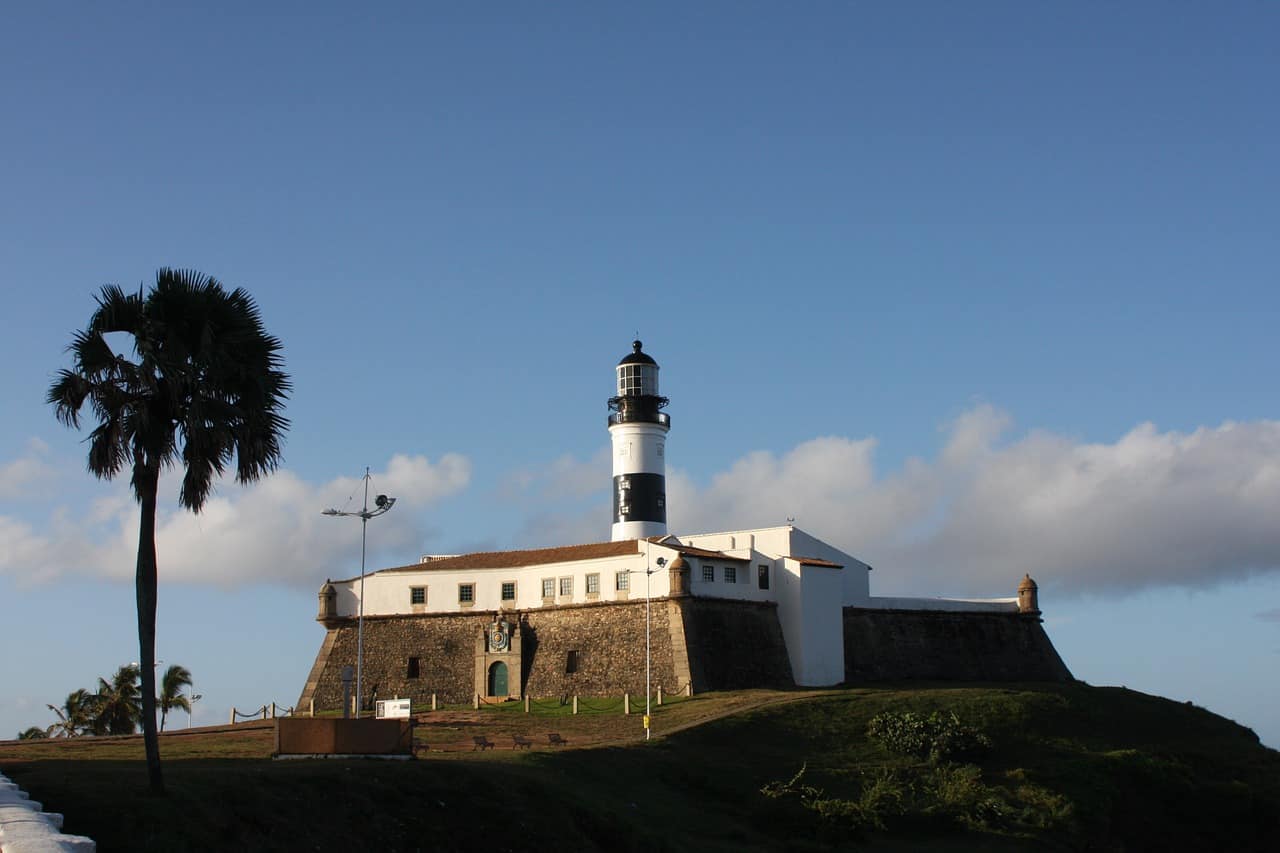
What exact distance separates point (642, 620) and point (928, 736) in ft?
47.7

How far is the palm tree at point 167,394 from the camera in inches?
944

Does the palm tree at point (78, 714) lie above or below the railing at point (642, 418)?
below

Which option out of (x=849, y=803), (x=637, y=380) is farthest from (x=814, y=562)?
(x=849, y=803)

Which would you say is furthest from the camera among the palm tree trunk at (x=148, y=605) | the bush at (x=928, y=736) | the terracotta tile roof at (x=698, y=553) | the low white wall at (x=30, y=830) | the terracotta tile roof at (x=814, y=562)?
the terracotta tile roof at (x=814, y=562)

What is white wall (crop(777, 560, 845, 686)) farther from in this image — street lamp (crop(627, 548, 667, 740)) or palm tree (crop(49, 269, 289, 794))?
palm tree (crop(49, 269, 289, 794))

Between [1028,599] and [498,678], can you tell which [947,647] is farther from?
[498,678]

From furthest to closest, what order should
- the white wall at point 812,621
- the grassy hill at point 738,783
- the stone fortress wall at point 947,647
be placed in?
the stone fortress wall at point 947,647 < the white wall at point 812,621 < the grassy hill at point 738,783

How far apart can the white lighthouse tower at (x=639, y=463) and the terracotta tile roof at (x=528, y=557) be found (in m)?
2.90

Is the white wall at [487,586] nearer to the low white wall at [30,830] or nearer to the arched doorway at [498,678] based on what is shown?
the arched doorway at [498,678]

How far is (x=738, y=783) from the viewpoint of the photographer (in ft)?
133

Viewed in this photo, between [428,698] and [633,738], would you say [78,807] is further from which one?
[428,698]

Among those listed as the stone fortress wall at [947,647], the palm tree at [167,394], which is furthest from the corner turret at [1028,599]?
the palm tree at [167,394]

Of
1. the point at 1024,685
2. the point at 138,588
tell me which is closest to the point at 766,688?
the point at 1024,685

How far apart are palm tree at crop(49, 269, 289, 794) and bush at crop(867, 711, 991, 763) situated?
2834 cm
